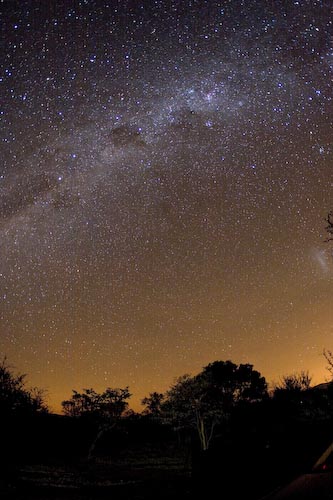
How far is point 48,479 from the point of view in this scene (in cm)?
1784

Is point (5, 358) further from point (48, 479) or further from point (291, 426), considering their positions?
point (291, 426)

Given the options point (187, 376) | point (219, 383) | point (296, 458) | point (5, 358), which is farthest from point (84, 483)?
point (219, 383)

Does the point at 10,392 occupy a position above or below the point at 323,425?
above

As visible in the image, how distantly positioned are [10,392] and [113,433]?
13.1 metres

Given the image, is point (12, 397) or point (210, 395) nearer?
point (12, 397)

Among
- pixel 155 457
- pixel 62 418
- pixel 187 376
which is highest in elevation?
pixel 187 376

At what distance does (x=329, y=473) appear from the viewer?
12.4 feet

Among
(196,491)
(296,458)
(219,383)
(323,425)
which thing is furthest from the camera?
(219,383)

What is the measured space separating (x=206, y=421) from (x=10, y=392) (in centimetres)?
1735

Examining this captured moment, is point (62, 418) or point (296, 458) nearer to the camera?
point (296, 458)

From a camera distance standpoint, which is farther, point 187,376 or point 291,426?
point 187,376

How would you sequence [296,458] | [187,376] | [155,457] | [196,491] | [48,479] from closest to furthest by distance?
[196,491], [296,458], [48,479], [155,457], [187,376]

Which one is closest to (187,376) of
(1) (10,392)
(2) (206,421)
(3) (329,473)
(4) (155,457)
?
(2) (206,421)

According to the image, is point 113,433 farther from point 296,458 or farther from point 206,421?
point 296,458
